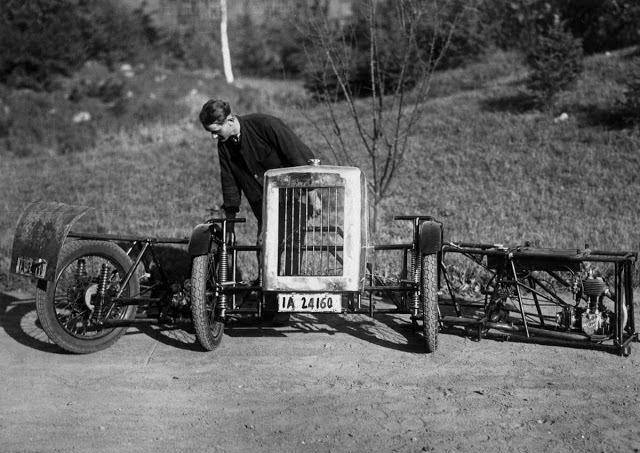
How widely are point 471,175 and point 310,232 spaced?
6.69 metres

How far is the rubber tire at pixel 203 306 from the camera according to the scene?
17.4 ft

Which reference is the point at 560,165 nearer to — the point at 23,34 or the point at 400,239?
the point at 400,239

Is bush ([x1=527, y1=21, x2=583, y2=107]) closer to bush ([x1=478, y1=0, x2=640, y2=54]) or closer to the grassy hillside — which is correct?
the grassy hillside

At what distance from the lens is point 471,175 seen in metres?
11.5

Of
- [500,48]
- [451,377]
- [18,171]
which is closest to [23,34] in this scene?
[18,171]

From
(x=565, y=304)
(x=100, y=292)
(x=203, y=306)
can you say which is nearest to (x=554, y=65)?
(x=565, y=304)

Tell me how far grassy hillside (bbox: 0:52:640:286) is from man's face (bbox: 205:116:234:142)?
10.5ft

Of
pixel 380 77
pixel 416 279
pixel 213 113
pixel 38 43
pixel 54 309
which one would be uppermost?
pixel 38 43

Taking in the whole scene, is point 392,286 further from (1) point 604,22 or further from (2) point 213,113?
(1) point 604,22

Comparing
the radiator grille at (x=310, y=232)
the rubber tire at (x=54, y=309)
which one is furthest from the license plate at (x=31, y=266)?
the radiator grille at (x=310, y=232)

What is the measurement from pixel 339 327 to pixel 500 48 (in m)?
18.0

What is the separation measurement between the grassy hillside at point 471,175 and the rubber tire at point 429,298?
10.8 feet

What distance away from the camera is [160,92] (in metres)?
28.1

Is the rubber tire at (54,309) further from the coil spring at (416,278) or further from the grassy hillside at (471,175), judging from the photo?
the grassy hillside at (471,175)
